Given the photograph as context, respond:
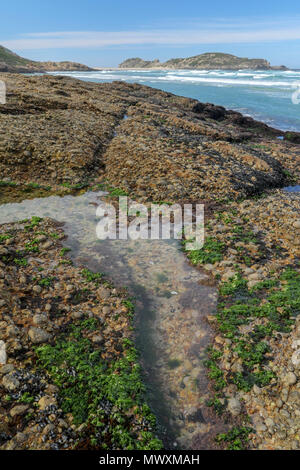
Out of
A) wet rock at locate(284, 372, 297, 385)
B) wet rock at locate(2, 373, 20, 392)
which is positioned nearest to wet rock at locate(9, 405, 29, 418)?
wet rock at locate(2, 373, 20, 392)

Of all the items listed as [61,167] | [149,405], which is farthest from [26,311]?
[61,167]

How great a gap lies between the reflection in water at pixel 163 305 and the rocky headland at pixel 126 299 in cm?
24

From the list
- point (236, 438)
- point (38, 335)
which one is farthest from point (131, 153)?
point (236, 438)

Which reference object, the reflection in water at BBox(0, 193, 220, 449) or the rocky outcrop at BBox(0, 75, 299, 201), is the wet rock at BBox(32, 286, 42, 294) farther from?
the rocky outcrop at BBox(0, 75, 299, 201)

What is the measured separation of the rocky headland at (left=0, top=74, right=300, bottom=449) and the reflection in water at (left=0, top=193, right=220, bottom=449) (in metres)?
0.24

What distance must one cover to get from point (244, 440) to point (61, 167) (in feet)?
36.2

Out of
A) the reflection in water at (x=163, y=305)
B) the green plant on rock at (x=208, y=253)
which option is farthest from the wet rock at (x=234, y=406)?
the green plant on rock at (x=208, y=253)

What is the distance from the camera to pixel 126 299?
6090 mm

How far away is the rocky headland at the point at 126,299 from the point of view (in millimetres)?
3848

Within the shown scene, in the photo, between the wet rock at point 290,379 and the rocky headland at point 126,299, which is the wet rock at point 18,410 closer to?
the rocky headland at point 126,299

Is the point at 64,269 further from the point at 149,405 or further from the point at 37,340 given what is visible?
the point at 149,405

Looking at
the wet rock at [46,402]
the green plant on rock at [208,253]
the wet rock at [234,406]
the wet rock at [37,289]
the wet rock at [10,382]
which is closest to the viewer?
the wet rock at [46,402]

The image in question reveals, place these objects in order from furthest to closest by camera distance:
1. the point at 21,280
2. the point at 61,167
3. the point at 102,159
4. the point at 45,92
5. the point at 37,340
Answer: the point at 45,92 → the point at 102,159 → the point at 61,167 → the point at 21,280 → the point at 37,340

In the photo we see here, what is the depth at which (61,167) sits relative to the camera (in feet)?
39.7
